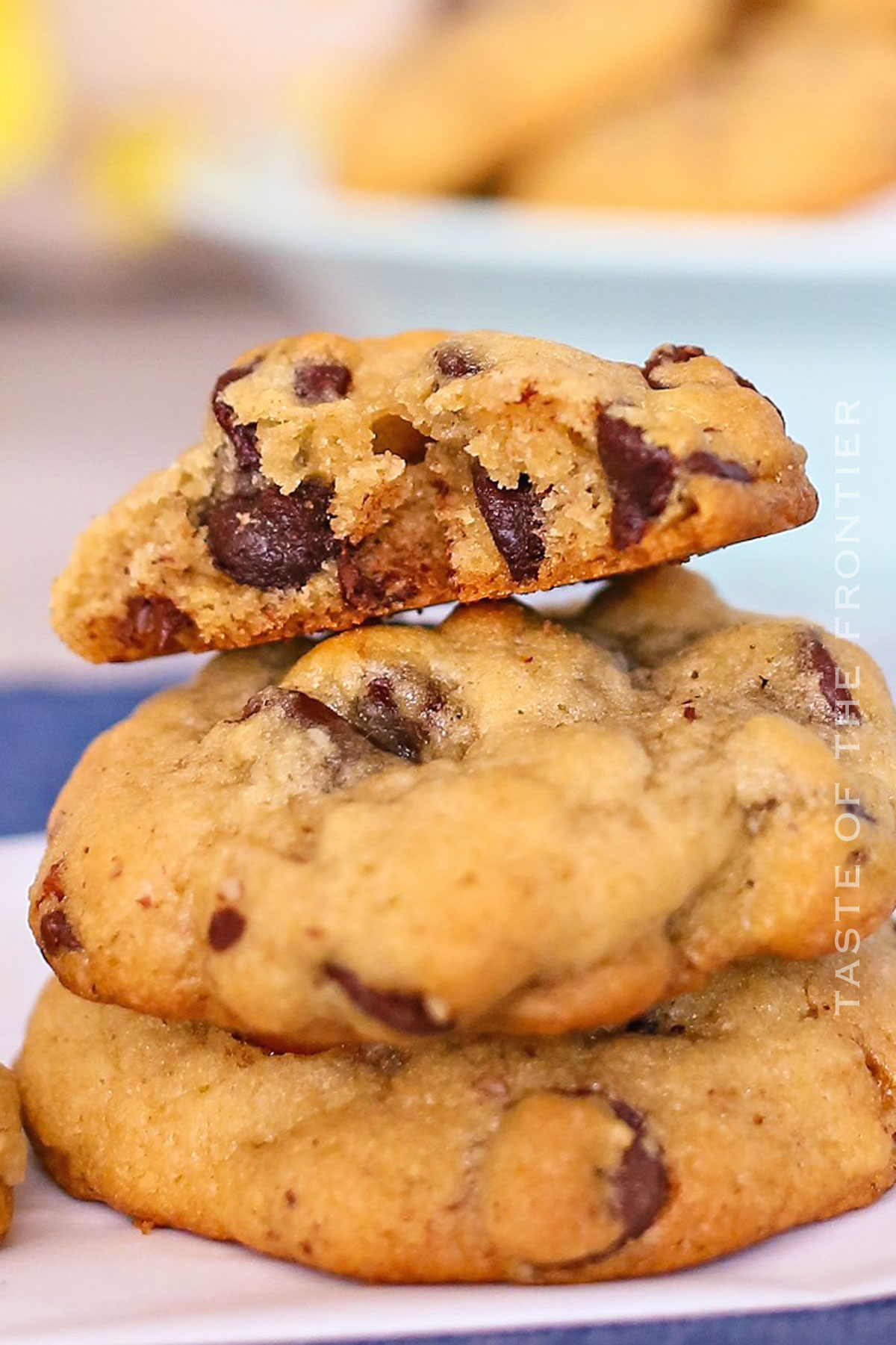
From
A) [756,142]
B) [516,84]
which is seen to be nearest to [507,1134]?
[756,142]

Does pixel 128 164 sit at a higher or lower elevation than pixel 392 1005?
higher

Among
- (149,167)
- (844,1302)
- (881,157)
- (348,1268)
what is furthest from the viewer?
(149,167)

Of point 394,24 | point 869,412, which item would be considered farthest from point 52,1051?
point 394,24

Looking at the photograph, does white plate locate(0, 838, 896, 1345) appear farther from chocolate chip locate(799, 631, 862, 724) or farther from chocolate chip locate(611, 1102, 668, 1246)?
chocolate chip locate(799, 631, 862, 724)

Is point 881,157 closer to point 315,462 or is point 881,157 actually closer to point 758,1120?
point 315,462

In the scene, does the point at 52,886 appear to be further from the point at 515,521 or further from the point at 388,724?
the point at 515,521

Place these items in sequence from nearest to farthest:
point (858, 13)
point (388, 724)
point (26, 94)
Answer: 1. point (388, 724)
2. point (858, 13)
3. point (26, 94)

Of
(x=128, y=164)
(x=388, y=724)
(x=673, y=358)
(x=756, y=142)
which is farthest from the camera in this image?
(x=128, y=164)

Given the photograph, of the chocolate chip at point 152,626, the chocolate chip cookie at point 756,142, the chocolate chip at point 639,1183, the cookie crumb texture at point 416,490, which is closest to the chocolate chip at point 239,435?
the cookie crumb texture at point 416,490
